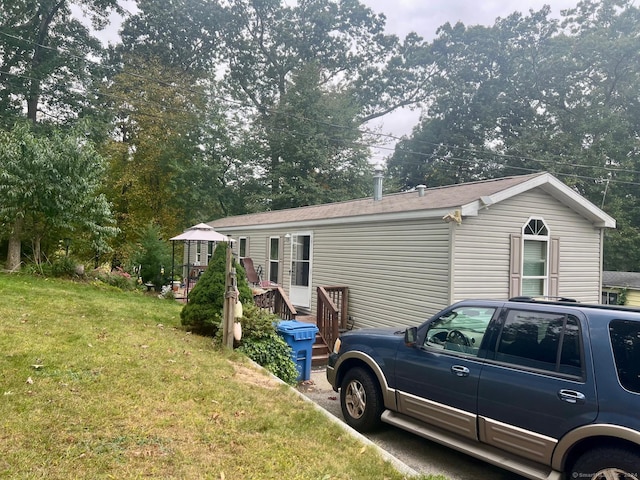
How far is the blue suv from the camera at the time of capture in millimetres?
2766

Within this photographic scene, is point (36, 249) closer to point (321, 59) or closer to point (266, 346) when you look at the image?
point (266, 346)

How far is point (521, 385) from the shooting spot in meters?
3.20

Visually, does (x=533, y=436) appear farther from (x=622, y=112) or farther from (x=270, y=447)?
(x=622, y=112)

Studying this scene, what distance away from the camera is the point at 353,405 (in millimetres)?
4625

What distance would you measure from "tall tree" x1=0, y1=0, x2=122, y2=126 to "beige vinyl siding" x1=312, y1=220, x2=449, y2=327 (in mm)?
19809

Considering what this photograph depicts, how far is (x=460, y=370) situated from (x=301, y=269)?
7.81 m

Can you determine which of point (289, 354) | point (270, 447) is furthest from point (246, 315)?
point (270, 447)

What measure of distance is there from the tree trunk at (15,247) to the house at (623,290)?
2136 cm

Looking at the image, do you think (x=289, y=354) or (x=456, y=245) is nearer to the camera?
(x=289, y=354)

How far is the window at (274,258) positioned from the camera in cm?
1237

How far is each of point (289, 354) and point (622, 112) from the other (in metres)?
28.3

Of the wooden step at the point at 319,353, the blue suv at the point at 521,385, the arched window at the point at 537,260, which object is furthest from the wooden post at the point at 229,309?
the arched window at the point at 537,260

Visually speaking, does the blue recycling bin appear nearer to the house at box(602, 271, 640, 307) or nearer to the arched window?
the arched window

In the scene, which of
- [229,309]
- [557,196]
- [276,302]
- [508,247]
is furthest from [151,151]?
[557,196]
